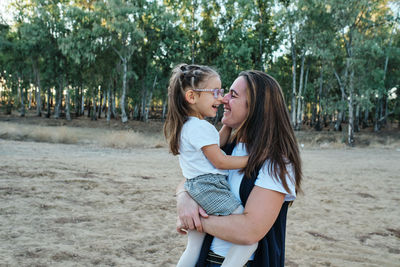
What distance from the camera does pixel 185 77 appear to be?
2.33 metres

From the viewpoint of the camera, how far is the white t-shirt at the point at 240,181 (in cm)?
167

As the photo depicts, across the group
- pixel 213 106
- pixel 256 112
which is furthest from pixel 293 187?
pixel 213 106

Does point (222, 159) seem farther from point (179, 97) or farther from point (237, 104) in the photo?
point (179, 97)

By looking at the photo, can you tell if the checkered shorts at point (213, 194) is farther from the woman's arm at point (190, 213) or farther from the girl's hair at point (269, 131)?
the girl's hair at point (269, 131)

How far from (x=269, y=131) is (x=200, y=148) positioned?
0.48 meters

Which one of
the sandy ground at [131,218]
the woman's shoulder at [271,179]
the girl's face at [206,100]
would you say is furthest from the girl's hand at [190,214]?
the sandy ground at [131,218]


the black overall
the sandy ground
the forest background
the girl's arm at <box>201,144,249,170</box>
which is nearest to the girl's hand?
the black overall

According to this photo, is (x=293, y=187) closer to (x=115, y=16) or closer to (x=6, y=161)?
(x=6, y=161)

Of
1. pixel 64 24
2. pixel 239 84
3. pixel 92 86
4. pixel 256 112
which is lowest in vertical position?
pixel 256 112

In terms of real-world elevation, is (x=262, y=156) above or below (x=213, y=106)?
below

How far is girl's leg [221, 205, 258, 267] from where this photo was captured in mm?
1708

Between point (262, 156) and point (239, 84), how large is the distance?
0.47m

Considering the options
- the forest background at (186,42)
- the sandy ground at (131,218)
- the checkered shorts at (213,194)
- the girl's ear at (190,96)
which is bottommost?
the sandy ground at (131,218)

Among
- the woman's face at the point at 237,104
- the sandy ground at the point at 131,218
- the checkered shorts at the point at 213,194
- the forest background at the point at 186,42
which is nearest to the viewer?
the checkered shorts at the point at 213,194
